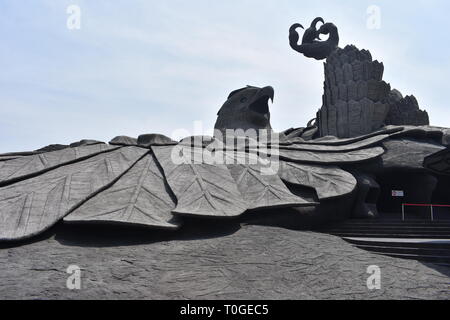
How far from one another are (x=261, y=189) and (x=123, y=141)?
3598 millimetres

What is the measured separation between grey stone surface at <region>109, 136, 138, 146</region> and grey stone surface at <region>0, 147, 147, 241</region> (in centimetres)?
87

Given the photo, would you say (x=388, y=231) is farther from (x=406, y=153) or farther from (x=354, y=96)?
(x=354, y=96)

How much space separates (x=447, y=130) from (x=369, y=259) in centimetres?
670

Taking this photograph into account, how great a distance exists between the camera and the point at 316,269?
5.18 meters

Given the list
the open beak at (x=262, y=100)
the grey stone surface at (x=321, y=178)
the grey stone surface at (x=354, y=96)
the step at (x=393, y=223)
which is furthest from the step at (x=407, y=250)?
the open beak at (x=262, y=100)

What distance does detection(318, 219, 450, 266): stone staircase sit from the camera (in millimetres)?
6220

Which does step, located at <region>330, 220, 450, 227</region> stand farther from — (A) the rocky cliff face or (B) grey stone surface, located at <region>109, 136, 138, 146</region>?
(B) grey stone surface, located at <region>109, 136, 138, 146</region>

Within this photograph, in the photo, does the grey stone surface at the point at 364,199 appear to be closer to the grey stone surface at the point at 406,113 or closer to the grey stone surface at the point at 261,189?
the grey stone surface at the point at 261,189

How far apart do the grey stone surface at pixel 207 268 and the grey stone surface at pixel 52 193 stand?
0.95ft

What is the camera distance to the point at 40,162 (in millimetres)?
8188

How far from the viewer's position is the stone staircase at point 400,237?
245 inches

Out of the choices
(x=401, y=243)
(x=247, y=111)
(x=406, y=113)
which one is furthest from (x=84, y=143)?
(x=406, y=113)

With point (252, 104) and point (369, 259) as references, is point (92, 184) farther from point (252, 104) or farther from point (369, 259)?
point (252, 104)
